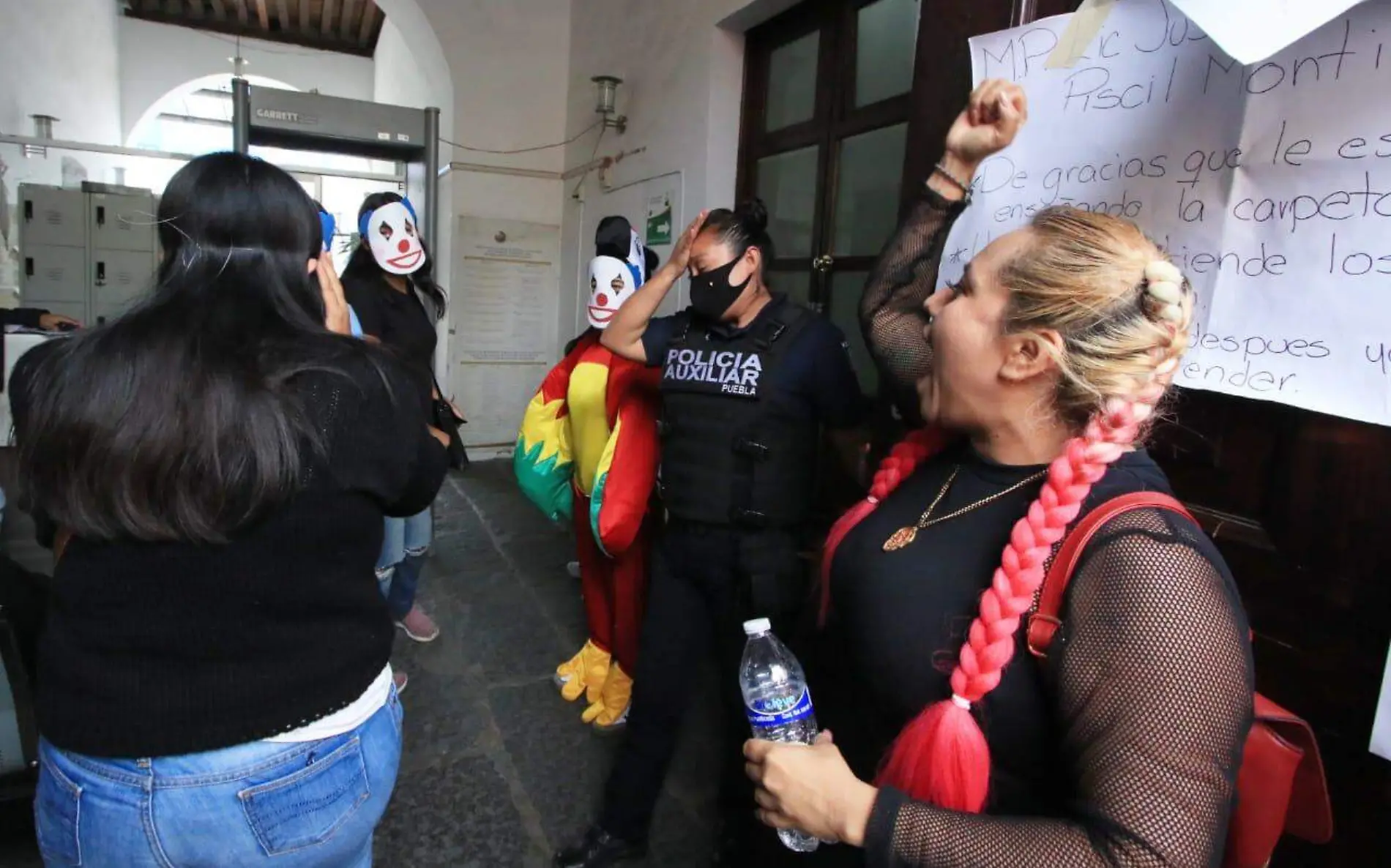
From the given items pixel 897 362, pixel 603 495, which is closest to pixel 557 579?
pixel 603 495

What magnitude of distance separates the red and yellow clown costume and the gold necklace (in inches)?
61.3

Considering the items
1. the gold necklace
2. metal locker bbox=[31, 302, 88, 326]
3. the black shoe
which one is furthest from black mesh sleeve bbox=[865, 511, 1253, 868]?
metal locker bbox=[31, 302, 88, 326]

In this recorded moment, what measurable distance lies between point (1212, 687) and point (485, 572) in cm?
393

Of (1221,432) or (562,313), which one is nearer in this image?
(1221,432)

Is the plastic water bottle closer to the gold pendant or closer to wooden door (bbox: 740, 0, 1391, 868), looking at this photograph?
the gold pendant

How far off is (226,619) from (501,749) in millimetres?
1924

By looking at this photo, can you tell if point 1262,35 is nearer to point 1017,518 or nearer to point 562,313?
point 1017,518

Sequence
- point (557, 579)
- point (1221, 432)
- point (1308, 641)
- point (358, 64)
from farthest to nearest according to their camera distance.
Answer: point (358, 64)
point (557, 579)
point (1221, 432)
point (1308, 641)

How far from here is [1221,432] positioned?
4.74 feet

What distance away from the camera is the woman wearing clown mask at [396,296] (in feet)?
10.2

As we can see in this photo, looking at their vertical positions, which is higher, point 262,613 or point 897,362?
point 897,362

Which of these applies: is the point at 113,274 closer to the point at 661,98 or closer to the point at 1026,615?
the point at 661,98

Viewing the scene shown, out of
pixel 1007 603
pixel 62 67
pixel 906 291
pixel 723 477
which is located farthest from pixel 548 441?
pixel 62 67

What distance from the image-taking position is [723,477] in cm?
212
